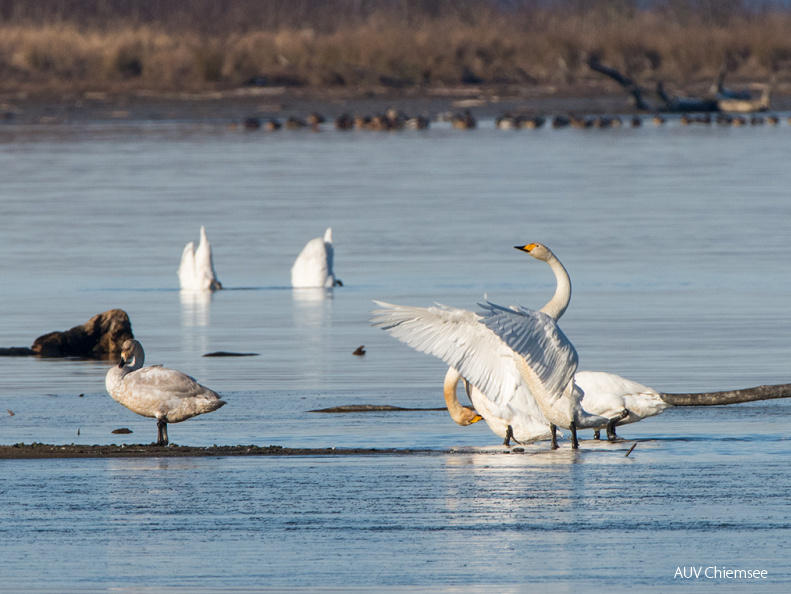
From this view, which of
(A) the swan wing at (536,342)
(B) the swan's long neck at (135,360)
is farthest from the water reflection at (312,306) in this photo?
(A) the swan wing at (536,342)

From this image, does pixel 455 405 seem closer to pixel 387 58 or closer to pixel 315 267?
pixel 315 267

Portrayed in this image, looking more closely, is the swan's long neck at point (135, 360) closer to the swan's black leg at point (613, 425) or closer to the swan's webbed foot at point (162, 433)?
the swan's webbed foot at point (162, 433)

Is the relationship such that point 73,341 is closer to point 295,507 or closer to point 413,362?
point 413,362

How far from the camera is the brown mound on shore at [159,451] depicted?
9391 mm

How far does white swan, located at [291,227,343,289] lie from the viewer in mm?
18281

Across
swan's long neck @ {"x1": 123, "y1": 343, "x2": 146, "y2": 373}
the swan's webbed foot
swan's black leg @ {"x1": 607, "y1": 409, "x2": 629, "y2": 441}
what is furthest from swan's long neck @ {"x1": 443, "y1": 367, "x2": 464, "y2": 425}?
swan's long neck @ {"x1": 123, "y1": 343, "x2": 146, "y2": 373}

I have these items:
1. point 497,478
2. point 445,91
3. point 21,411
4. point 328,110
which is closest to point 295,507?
point 497,478

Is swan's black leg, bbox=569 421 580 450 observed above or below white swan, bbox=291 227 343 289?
above

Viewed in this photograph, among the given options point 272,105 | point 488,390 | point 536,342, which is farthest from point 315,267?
point 272,105

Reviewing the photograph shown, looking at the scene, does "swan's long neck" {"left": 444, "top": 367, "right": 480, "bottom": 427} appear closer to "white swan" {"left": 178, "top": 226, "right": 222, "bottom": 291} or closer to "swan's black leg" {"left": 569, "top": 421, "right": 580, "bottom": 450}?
"swan's black leg" {"left": 569, "top": 421, "right": 580, "bottom": 450}

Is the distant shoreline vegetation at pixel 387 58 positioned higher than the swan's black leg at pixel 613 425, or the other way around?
the distant shoreline vegetation at pixel 387 58

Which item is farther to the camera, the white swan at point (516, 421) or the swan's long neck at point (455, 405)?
the swan's long neck at point (455, 405)

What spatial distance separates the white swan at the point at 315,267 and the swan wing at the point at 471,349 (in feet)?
27.4

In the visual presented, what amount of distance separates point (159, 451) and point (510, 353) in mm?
2034
